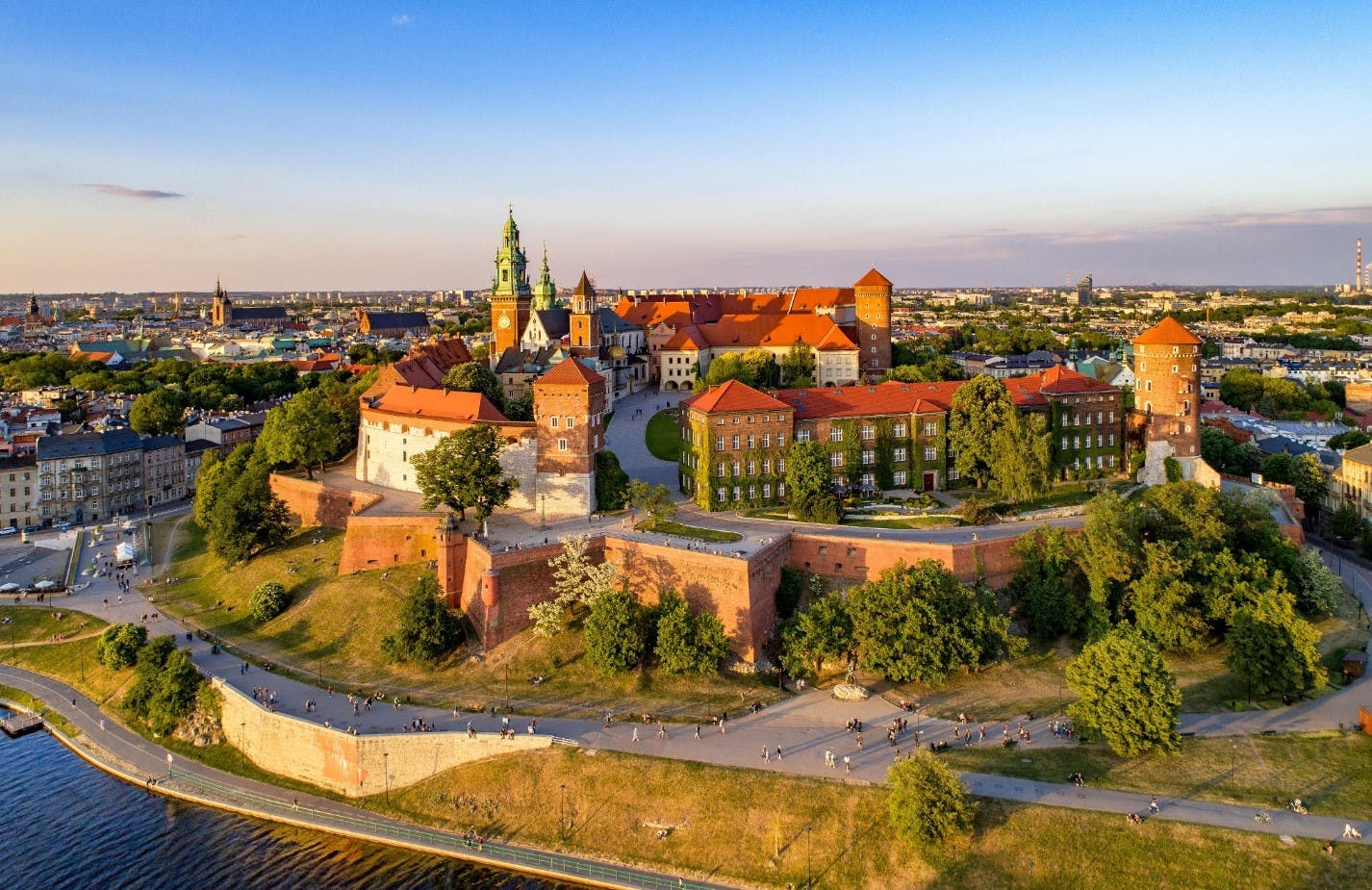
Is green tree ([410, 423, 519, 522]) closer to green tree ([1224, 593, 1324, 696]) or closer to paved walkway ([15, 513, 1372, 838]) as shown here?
paved walkway ([15, 513, 1372, 838])

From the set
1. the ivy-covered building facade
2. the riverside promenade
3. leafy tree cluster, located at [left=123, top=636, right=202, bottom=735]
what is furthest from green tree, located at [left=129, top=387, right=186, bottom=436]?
the ivy-covered building facade

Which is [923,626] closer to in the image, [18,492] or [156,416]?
[18,492]

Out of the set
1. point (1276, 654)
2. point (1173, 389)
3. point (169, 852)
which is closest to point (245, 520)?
point (169, 852)

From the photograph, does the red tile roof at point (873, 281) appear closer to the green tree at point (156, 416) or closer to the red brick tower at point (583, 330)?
the red brick tower at point (583, 330)

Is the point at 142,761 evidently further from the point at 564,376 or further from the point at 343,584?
the point at 564,376

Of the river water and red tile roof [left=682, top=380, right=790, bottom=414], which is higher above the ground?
red tile roof [left=682, top=380, right=790, bottom=414]

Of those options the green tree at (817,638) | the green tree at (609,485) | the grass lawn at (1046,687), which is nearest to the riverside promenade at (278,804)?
the green tree at (817,638)
